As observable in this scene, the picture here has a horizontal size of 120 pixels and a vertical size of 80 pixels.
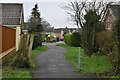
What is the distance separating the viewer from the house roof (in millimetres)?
37144

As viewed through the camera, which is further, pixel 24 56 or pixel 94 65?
pixel 94 65

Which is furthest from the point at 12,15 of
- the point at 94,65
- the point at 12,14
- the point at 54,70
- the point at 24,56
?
the point at 54,70

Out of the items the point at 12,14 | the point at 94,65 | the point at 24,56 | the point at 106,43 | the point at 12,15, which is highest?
the point at 12,14

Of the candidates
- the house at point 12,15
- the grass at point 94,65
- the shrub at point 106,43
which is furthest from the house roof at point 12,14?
the grass at point 94,65

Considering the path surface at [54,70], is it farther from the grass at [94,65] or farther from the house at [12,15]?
the house at [12,15]

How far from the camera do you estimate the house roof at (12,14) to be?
122ft

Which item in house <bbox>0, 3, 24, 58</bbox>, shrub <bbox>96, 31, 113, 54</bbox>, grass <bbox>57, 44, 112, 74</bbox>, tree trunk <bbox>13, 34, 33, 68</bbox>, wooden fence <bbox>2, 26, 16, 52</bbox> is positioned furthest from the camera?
house <bbox>0, 3, 24, 58</bbox>

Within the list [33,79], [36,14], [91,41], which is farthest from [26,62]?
[36,14]

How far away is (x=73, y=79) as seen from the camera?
9883 mm

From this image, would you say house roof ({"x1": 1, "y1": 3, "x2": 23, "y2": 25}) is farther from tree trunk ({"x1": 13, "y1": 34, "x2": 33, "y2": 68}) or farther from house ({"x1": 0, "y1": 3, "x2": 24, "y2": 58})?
tree trunk ({"x1": 13, "y1": 34, "x2": 33, "y2": 68})

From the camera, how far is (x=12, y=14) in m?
39.9

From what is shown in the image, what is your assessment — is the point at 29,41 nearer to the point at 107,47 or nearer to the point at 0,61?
the point at 0,61

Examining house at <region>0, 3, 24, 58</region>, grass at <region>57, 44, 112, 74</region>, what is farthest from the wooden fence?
house at <region>0, 3, 24, 58</region>

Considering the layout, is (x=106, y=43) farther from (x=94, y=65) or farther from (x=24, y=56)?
(x=24, y=56)
